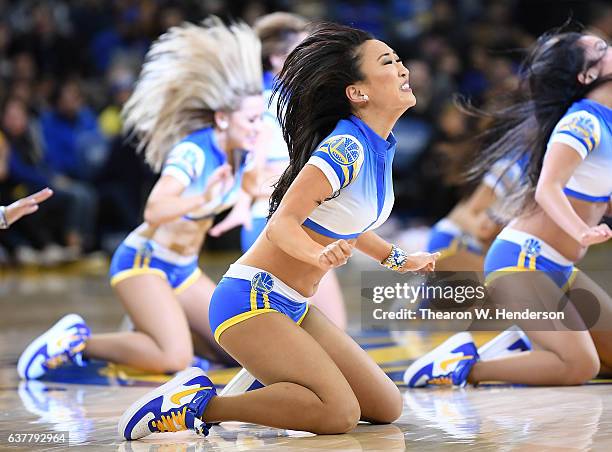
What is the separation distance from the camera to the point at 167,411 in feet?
11.8

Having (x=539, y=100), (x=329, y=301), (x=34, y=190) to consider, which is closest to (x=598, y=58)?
(x=539, y=100)

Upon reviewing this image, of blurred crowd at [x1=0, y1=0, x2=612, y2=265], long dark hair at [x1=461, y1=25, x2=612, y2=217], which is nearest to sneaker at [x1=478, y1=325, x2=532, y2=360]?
long dark hair at [x1=461, y1=25, x2=612, y2=217]

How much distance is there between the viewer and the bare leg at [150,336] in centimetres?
543

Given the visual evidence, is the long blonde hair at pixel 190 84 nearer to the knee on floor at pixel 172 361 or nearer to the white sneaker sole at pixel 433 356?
the knee on floor at pixel 172 361

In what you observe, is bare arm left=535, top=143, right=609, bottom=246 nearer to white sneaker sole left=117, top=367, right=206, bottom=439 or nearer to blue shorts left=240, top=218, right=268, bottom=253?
white sneaker sole left=117, top=367, right=206, bottom=439

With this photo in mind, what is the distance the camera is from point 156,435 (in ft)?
12.2

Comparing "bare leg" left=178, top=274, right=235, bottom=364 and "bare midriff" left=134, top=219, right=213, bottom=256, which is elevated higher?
"bare midriff" left=134, top=219, right=213, bottom=256

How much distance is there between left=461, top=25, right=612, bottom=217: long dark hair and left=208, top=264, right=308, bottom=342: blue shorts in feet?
5.27

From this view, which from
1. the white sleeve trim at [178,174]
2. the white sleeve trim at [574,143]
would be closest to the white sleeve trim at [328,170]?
the white sleeve trim at [574,143]

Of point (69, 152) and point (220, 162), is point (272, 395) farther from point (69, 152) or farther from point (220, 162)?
point (69, 152)

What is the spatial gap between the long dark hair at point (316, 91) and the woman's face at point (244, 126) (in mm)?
1700

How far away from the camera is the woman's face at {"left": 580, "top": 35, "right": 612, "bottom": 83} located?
4.73 metres

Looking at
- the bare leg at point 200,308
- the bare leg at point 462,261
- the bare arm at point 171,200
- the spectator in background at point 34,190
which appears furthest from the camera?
the spectator in background at point 34,190

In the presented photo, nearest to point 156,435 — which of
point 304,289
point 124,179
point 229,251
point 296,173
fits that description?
point 304,289
